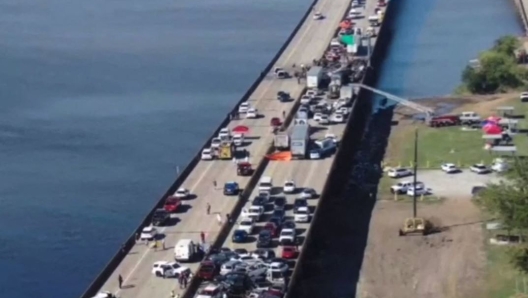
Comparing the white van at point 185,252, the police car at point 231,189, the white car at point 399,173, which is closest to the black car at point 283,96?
the white car at point 399,173

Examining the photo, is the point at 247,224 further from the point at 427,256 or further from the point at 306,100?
the point at 306,100

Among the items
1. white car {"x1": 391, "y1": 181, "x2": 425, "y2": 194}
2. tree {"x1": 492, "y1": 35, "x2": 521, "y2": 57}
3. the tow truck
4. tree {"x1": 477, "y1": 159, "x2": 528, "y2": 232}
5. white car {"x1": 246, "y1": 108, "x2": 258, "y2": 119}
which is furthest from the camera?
tree {"x1": 492, "y1": 35, "x2": 521, "y2": 57}

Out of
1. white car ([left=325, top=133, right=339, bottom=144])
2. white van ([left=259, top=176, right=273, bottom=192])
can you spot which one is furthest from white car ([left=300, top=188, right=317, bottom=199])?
white car ([left=325, top=133, right=339, bottom=144])

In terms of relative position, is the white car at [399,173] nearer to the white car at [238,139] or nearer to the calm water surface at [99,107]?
the white car at [238,139]

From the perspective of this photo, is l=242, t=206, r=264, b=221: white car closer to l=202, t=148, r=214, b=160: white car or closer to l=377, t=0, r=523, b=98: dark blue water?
l=202, t=148, r=214, b=160: white car

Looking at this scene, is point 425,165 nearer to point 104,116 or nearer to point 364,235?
point 364,235

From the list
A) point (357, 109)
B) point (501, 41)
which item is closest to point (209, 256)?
point (357, 109)
